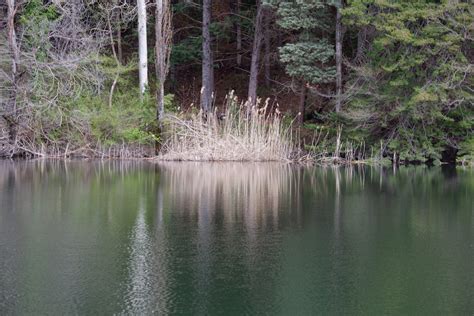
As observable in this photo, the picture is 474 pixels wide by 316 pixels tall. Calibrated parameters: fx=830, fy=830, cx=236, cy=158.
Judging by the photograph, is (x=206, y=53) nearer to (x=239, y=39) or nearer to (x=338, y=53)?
(x=239, y=39)

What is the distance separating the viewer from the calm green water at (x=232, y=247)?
8.05m

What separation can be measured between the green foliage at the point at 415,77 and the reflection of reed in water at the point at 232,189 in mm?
3556

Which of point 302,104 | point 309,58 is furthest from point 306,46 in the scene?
point 302,104

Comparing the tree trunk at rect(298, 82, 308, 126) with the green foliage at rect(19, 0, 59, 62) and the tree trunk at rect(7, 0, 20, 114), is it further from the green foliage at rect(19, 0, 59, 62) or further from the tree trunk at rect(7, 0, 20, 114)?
the tree trunk at rect(7, 0, 20, 114)

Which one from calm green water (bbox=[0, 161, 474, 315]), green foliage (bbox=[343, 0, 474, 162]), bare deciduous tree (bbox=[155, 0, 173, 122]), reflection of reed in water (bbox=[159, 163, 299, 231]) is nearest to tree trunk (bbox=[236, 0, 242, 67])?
bare deciduous tree (bbox=[155, 0, 173, 122])

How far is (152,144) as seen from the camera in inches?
1009

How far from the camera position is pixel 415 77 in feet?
78.5

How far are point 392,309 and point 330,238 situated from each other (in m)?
3.66

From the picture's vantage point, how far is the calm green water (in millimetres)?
8055

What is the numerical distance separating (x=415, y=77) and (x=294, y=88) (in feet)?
16.2

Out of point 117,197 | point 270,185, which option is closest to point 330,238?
point 117,197

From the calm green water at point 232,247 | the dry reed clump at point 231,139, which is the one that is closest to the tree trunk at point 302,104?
the dry reed clump at point 231,139

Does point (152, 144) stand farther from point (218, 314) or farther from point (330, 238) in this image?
point (218, 314)

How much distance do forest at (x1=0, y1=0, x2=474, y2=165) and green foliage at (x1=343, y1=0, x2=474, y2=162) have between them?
0.04 m
